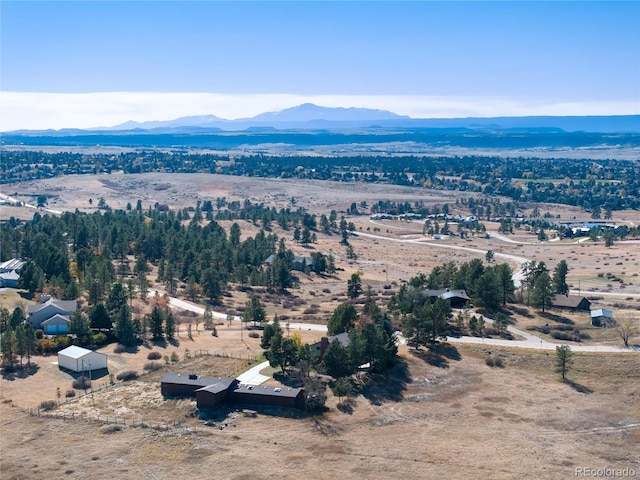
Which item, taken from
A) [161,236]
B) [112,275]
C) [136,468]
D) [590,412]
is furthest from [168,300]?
[590,412]

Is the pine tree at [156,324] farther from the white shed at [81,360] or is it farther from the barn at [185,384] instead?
the barn at [185,384]

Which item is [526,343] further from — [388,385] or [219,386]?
[219,386]

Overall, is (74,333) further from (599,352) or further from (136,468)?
(599,352)

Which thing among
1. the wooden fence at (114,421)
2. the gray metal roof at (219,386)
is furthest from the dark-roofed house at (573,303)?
the wooden fence at (114,421)

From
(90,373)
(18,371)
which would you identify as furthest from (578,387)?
(18,371)

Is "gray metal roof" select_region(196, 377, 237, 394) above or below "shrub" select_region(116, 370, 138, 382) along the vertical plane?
above

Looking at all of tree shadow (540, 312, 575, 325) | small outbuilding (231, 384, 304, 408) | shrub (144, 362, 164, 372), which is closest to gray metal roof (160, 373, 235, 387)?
small outbuilding (231, 384, 304, 408)

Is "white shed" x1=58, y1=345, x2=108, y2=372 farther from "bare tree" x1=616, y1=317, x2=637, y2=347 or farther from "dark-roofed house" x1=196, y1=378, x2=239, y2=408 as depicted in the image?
"bare tree" x1=616, y1=317, x2=637, y2=347
